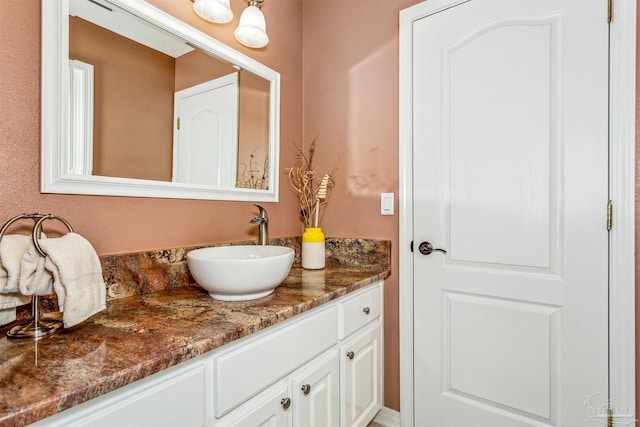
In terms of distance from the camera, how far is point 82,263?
0.81 meters

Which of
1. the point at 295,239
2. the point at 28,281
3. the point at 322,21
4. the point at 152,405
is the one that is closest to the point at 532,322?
the point at 295,239

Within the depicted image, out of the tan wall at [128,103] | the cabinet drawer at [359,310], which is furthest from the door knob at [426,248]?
the tan wall at [128,103]

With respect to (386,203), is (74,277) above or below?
below

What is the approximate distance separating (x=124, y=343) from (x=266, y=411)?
44cm

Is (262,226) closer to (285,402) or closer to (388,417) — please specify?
(285,402)

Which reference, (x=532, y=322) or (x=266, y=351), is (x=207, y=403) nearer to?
(x=266, y=351)

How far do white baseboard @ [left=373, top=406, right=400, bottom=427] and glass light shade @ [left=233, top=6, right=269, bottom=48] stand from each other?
1.90 m

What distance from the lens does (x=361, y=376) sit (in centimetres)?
146

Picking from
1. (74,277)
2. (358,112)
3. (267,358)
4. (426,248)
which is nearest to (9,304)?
(74,277)

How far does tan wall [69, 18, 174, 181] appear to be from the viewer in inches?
42.6

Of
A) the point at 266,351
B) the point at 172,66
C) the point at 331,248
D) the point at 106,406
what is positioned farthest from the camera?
the point at 331,248

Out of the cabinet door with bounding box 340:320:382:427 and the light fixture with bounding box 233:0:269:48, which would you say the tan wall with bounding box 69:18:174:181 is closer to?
the light fixture with bounding box 233:0:269:48

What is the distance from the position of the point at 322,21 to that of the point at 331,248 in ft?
4.29

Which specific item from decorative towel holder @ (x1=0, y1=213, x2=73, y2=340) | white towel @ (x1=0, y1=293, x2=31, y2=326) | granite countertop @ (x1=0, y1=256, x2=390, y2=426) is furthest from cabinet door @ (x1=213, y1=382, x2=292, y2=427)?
white towel @ (x1=0, y1=293, x2=31, y2=326)
